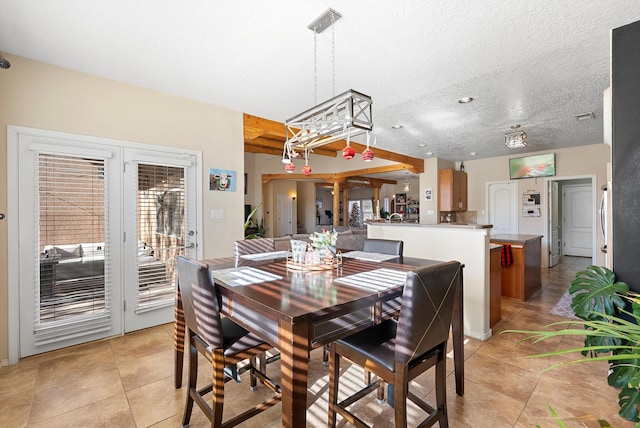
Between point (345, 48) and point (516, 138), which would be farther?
point (516, 138)

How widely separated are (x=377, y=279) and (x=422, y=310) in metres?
0.40

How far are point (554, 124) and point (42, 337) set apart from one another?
6313mm

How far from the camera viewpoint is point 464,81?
2.96 metres

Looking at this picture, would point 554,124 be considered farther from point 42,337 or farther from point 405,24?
point 42,337

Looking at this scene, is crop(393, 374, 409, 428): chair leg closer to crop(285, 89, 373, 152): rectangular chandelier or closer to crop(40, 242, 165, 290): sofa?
crop(285, 89, 373, 152): rectangular chandelier

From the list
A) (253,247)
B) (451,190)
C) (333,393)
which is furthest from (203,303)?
(451,190)

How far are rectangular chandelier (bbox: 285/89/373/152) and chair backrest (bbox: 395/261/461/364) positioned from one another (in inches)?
43.1

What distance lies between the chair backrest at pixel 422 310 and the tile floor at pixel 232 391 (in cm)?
66

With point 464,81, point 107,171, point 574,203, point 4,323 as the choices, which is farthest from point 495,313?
point 574,203

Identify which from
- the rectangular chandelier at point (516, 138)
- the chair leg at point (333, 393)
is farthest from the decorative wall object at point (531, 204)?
the chair leg at point (333, 393)

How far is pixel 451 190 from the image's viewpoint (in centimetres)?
663

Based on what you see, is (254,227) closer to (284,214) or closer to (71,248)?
(284,214)

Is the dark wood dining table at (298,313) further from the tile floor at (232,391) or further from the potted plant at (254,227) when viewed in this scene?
the potted plant at (254,227)

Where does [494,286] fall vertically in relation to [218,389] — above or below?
above
